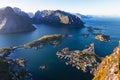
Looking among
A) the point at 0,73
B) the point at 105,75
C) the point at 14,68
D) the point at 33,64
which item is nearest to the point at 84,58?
the point at 33,64

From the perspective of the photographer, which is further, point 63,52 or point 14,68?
point 63,52

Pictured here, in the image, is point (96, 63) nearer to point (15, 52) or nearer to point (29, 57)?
point (29, 57)

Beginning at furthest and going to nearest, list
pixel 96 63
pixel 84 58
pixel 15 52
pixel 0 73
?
pixel 15 52
pixel 84 58
pixel 96 63
pixel 0 73

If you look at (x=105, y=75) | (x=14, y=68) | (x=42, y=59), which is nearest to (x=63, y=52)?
(x=42, y=59)

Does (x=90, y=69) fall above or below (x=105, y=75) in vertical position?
below

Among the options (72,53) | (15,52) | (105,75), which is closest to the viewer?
(105,75)

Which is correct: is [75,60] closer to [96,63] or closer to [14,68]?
[96,63]
